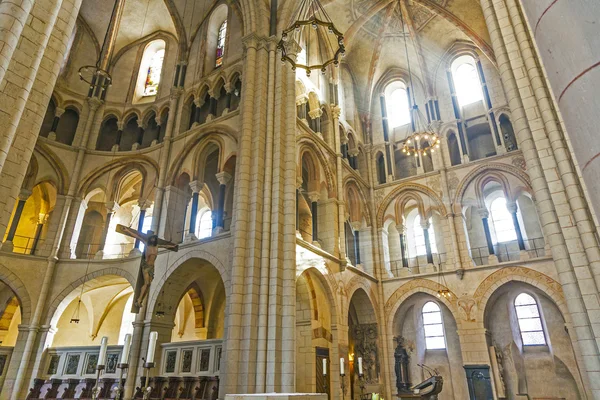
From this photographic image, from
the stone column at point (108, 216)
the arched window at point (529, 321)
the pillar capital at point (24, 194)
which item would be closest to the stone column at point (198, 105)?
the stone column at point (108, 216)

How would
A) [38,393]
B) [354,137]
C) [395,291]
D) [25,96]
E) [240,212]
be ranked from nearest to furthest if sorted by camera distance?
[25,96] → [240,212] → [38,393] → [395,291] → [354,137]

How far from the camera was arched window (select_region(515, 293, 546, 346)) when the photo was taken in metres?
16.4

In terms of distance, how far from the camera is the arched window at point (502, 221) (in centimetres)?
1792

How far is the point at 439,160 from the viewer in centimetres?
1930

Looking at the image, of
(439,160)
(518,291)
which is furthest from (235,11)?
(518,291)

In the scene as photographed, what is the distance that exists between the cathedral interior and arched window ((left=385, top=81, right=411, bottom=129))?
4.3 inches

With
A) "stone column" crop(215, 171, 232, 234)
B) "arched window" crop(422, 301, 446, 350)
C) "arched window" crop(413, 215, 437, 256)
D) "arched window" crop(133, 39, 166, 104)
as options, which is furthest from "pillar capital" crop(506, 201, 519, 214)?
"arched window" crop(133, 39, 166, 104)

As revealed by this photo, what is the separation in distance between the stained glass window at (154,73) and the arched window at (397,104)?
12266 mm

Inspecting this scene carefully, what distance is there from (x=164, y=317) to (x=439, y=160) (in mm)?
14074

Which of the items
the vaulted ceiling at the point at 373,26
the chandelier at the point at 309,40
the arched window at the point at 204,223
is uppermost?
the vaulted ceiling at the point at 373,26

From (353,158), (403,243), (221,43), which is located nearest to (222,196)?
(353,158)

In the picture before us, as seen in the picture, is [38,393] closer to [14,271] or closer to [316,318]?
[14,271]

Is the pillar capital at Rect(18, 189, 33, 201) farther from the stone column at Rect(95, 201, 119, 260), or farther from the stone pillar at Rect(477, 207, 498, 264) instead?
the stone pillar at Rect(477, 207, 498, 264)

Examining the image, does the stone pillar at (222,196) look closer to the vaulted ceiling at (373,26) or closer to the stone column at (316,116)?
the stone column at (316,116)
